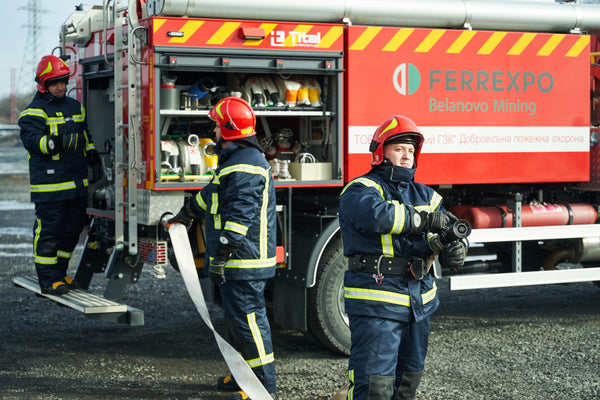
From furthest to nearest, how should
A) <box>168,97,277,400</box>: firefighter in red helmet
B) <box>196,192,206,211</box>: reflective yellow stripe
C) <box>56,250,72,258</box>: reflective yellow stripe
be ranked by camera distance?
<box>56,250,72,258</box>: reflective yellow stripe → <box>196,192,206,211</box>: reflective yellow stripe → <box>168,97,277,400</box>: firefighter in red helmet

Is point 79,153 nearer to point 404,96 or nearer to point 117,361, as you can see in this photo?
point 117,361

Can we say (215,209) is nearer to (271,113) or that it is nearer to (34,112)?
(271,113)

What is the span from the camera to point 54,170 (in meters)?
6.73

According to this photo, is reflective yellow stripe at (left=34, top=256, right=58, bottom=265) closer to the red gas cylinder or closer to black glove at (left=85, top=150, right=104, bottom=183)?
black glove at (left=85, top=150, right=104, bottom=183)

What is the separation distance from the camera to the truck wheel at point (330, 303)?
21.5 ft

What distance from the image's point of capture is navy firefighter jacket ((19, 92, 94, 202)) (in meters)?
6.69

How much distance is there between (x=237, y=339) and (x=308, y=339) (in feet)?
6.44

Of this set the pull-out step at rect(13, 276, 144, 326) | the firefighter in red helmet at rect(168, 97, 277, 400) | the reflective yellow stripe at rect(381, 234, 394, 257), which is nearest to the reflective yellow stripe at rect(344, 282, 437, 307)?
the reflective yellow stripe at rect(381, 234, 394, 257)

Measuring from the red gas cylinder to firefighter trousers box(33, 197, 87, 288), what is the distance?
3115 millimetres

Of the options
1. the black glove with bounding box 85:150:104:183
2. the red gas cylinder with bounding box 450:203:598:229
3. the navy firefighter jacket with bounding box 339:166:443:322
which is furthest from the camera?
the red gas cylinder with bounding box 450:203:598:229

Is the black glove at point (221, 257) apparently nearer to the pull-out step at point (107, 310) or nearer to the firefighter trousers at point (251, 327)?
the firefighter trousers at point (251, 327)

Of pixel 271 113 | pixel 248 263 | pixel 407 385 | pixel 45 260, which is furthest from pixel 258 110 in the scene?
pixel 407 385

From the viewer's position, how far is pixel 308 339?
736 centimetres

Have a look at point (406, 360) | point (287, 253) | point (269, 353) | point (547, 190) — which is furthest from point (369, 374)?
point (547, 190)
